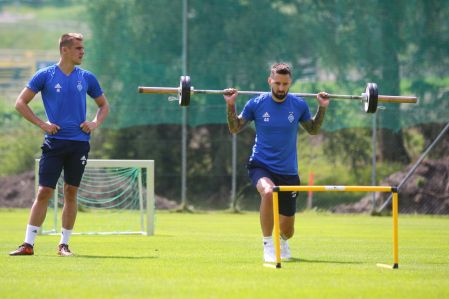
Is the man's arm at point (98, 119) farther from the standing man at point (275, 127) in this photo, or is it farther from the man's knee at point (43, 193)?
the standing man at point (275, 127)

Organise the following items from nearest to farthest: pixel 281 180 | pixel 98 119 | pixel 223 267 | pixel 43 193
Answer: pixel 223 267 → pixel 281 180 → pixel 43 193 → pixel 98 119

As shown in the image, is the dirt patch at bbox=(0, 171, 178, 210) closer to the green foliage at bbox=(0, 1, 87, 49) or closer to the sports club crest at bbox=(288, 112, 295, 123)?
the green foliage at bbox=(0, 1, 87, 49)

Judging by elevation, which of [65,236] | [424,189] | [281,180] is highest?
[281,180]

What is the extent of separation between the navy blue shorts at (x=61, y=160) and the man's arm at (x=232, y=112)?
5.46 ft

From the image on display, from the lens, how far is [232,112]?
414 inches

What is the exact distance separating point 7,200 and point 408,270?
622 inches

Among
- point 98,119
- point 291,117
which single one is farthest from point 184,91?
point 291,117

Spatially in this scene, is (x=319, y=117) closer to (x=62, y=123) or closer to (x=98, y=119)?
(x=98, y=119)

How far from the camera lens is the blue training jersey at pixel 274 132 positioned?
10.6 metres

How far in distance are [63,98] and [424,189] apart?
13157 millimetres

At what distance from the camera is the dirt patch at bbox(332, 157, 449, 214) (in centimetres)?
2255

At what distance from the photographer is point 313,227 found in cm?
1773

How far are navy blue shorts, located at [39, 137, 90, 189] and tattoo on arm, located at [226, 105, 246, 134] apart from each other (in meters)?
1.65

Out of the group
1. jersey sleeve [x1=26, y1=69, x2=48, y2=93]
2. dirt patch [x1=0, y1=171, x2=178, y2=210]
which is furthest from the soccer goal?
jersey sleeve [x1=26, y1=69, x2=48, y2=93]
